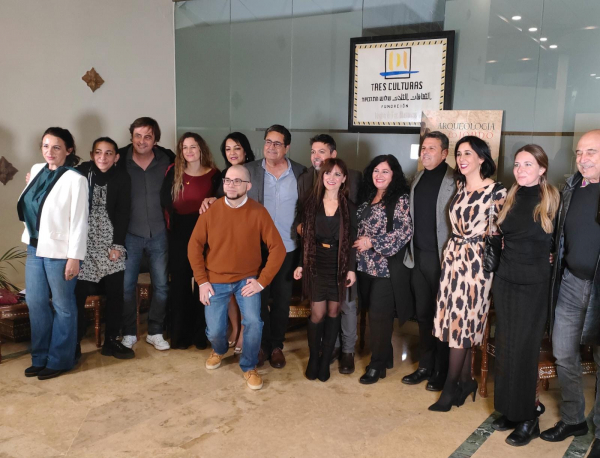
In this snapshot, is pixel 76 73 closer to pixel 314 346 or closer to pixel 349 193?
pixel 349 193

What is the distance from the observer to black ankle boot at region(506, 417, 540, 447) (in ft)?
10.0

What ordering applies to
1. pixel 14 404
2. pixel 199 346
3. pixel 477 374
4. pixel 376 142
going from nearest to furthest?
1. pixel 14 404
2. pixel 477 374
3. pixel 199 346
4. pixel 376 142

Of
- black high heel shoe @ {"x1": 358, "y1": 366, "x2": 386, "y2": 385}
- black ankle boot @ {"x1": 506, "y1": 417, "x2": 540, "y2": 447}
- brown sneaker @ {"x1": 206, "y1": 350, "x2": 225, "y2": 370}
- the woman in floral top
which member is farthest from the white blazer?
black ankle boot @ {"x1": 506, "y1": 417, "x2": 540, "y2": 447}

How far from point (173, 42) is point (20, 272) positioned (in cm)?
269

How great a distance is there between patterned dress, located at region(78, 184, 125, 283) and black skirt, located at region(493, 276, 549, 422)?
8.40 ft

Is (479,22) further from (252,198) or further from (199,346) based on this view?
(199,346)

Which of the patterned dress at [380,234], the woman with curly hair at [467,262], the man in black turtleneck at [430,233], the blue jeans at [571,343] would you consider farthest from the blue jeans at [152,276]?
the blue jeans at [571,343]

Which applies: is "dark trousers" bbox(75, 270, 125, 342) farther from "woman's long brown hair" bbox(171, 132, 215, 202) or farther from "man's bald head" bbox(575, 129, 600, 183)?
"man's bald head" bbox(575, 129, 600, 183)

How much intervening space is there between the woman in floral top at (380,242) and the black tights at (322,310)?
0.78ft

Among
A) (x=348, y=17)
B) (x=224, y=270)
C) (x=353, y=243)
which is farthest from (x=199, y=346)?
(x=348, y=17)

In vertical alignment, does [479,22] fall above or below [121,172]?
above

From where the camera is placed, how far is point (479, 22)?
4.23 m

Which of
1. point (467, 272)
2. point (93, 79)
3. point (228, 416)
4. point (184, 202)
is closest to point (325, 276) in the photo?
point (467, 272)

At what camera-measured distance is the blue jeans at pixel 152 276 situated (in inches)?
167
